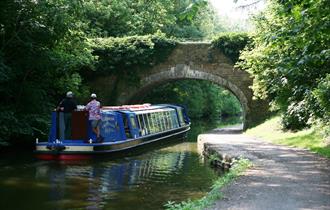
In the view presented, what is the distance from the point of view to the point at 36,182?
9680 millimetres

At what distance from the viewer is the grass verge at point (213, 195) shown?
6076 millimetres

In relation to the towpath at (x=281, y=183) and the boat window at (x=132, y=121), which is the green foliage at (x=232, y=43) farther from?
the towpath at (x=281, y=183)

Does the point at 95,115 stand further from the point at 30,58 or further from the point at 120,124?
the point at 30,58

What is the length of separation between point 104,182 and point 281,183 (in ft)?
12.5

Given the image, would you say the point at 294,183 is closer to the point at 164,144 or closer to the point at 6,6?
the point at 6,6

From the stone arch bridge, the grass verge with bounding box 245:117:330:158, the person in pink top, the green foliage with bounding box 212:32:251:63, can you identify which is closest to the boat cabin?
the person in pink top

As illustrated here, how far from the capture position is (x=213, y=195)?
647cm

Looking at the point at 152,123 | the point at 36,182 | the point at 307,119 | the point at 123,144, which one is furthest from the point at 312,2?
the point at 152,123

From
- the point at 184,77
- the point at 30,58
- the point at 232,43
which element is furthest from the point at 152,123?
the point at 30,58

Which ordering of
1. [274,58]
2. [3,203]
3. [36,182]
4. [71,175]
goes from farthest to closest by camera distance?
1. [274,58]
2. [71,175]
3. [36,182]
4. [3,203]

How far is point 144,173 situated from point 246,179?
3.80 meters

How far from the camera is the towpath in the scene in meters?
5.93

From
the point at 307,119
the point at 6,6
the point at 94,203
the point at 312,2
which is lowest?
the point at 94,203

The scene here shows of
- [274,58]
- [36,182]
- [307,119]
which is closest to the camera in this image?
[36,182]
